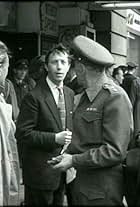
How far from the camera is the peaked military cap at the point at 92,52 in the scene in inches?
133

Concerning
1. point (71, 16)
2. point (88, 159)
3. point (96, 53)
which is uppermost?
point (71, 16)

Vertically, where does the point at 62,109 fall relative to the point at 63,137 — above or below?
above

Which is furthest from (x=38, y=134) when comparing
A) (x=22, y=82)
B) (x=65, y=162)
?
(x=22, y=82)

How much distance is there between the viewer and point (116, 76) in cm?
1070

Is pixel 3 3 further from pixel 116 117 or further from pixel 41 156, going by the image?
pixel 116 117

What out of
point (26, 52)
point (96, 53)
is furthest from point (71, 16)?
point (96, 53)

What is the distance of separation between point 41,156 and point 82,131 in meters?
1.17

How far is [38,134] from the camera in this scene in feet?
14.5

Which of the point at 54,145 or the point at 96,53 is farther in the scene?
the point at 54,145

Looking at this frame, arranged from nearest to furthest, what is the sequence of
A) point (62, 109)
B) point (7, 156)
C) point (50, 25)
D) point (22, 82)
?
1. point (7, 156)
2. point (62, 109)
3. point (22, 82)
4. point (50, 25)

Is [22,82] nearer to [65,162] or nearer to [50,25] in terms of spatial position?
[50,25]

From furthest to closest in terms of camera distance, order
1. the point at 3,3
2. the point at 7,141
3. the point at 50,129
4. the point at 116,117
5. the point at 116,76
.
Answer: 1. the point at 116,76
2. the point at 3,3
3. the point at 50,129
4. the point at 7,141
5. the point at 116,117

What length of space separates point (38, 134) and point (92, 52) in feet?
3.95

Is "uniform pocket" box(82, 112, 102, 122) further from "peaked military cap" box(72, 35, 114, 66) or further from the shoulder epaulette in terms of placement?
"peaked military cap" box(72, 35, 114, 66)
